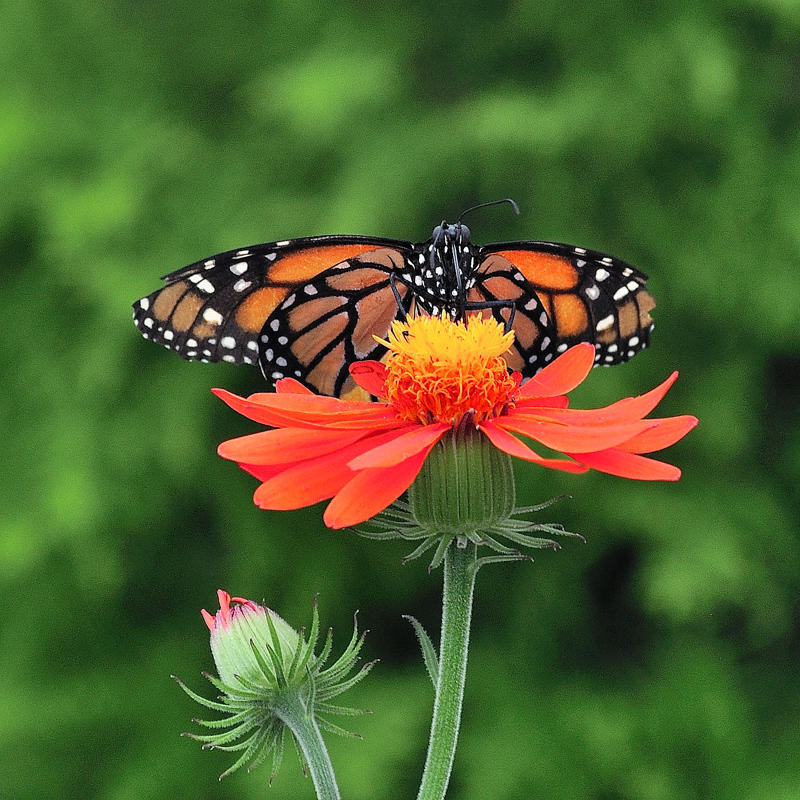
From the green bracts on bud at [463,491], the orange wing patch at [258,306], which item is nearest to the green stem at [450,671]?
the green bracts on bud at [463,491]

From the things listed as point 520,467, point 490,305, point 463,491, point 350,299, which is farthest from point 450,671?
point 520,467

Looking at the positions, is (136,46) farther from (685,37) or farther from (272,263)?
(272,263)

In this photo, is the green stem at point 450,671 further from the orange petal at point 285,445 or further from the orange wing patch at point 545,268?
the orange wing patch at point 545,268

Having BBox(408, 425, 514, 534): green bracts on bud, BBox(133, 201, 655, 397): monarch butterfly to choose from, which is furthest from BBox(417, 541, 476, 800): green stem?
BBox(133, 201, 655, 397): monarch butterfly

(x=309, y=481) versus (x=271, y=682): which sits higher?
(x=309, y=481)

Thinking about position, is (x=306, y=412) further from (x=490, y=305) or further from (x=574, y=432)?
(x=490, y=305)

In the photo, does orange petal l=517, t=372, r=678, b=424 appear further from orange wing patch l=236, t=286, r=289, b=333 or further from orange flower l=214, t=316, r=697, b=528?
orange wing patch l=236, t=286, r=289, b=333
